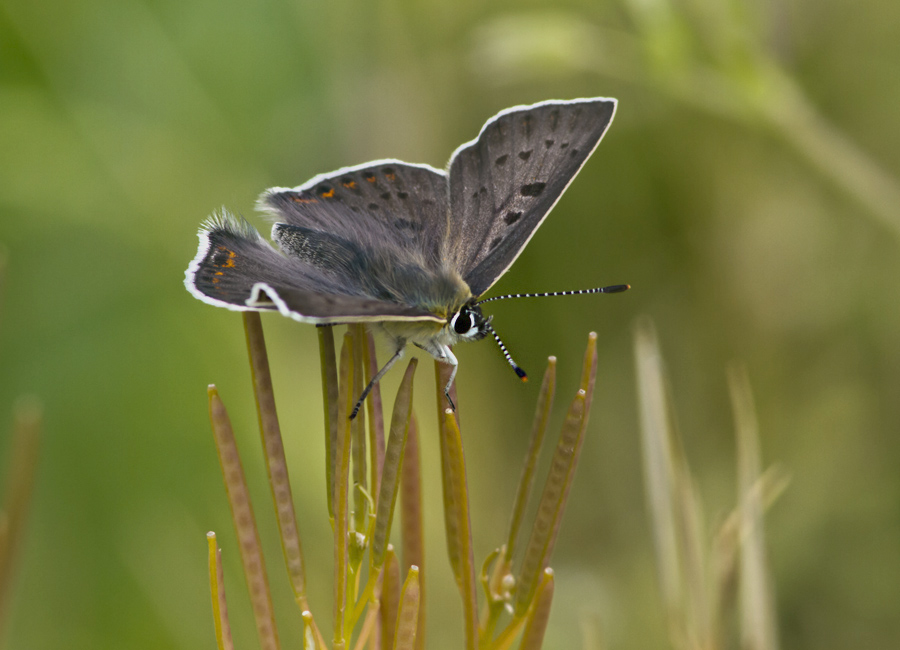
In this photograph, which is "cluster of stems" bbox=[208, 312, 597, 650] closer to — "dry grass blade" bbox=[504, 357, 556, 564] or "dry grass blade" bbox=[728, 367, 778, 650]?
"dry grass blade" bbox=[504, 357, 556, 564]

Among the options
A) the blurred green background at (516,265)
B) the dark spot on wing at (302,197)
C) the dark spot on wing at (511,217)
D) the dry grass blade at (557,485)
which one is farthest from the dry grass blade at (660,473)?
the blurred green background at (516,265)

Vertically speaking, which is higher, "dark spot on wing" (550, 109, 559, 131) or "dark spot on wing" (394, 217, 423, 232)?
"dark spot on wing" (550, 109, 559, 131)

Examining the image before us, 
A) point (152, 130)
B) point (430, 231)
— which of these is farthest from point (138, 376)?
point (430, 231)

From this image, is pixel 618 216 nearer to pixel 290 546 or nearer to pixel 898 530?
pixel 898 530

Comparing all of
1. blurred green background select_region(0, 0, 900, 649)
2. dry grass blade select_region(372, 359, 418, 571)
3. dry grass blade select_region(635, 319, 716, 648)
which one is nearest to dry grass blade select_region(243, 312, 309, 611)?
dry grass blade select_region(372, 359, 418, 571)

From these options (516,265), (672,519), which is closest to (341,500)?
(672,519)

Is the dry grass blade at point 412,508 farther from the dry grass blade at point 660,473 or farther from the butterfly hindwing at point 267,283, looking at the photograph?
the dry grass blade at point 660,473

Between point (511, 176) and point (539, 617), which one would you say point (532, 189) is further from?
point (539, 617)

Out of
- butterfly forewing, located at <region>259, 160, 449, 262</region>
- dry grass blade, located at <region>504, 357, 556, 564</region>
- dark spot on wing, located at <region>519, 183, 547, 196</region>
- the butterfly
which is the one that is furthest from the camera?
butterfly forewing, located at <region>259, 160, 449, 262</region>
